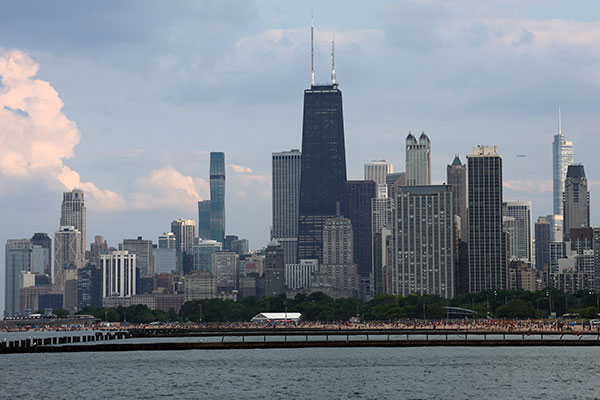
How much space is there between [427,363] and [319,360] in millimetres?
21271

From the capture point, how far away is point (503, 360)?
172750 mm

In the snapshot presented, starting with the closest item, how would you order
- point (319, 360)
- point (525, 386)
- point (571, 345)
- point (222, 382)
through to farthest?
point (525, 386)
point (222, 382)
point (319, 360)
point (571, 345)

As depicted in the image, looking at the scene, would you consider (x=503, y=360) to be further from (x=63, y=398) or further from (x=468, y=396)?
(x=63, y=398)

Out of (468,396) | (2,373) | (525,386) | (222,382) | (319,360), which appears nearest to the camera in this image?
(468,396)

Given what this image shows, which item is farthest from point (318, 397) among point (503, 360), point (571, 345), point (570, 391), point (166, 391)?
point (571, 345)

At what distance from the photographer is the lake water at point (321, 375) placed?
428ft

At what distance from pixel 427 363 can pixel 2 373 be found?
214 ft

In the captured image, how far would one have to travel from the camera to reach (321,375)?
15388cm

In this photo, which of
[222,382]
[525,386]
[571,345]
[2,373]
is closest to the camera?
[525,386]

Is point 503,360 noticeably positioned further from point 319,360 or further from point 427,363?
point 319,360

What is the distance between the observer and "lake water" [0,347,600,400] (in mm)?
130500

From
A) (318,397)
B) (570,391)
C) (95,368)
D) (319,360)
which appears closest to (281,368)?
(319,360)

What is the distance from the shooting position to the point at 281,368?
166625 mm

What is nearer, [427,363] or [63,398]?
[63,398]
